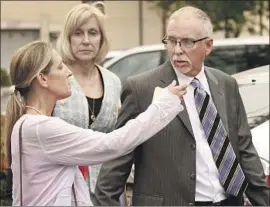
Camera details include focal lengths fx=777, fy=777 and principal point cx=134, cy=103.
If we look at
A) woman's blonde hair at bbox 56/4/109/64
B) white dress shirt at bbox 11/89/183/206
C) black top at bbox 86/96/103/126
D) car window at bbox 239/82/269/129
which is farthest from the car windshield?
white dress shirt at bbox 11/89/183/206

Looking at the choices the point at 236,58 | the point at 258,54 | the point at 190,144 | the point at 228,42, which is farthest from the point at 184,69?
the point at 228,42

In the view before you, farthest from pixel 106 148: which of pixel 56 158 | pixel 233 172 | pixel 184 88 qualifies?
pixel 233 172

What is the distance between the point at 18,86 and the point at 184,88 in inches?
25.9

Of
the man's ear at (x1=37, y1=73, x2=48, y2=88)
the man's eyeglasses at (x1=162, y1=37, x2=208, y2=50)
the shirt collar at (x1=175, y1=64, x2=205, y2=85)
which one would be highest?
the man's eyeglasses at (x1=162, y1=37, x2=208, y2=50)

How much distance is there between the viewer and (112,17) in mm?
23859

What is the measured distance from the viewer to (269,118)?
19.5 feet

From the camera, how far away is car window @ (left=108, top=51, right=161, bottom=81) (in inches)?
333

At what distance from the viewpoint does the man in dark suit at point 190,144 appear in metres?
3.72

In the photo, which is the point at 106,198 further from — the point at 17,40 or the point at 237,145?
the point at 17,40

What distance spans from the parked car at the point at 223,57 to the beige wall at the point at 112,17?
1448 cm

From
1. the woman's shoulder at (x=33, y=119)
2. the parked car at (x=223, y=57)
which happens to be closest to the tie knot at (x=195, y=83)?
the woman's shoulder at (x=33, y=119)

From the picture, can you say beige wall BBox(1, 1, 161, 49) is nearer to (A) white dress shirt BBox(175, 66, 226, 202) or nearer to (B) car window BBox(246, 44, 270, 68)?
(B) car window BBox(246, 44, 270, 68)

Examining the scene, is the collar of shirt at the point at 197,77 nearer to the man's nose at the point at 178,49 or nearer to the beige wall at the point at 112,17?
the man's nose at the point at 178,49

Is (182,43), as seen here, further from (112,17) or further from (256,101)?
(112,17)
